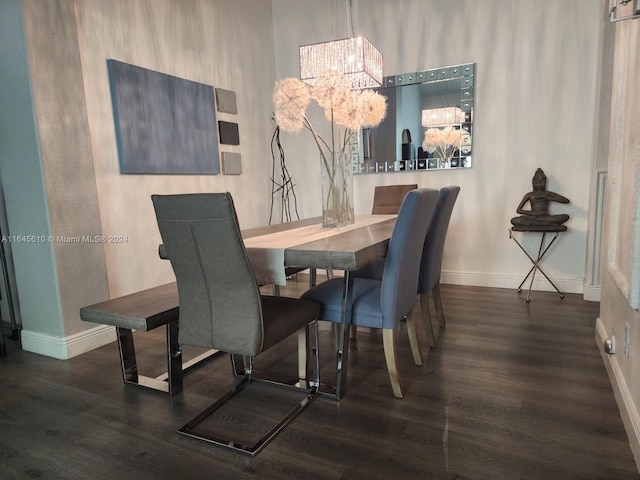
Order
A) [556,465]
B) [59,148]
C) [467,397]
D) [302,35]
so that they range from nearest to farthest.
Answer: [556,465] → [467,397] → [59,148] → [302,35]

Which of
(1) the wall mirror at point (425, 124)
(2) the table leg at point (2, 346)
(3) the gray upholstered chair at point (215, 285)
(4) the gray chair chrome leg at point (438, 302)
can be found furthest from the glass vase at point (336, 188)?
(2) the table leg at point (2, 346)

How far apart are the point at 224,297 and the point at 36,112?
1.80m

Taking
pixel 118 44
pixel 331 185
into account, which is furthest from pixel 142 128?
pixel 331 185

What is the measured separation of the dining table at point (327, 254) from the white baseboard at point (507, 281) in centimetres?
207

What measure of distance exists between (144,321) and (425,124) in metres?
3.17

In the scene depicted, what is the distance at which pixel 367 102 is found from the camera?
2.49 m

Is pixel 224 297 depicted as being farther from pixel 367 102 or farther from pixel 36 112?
pixel 36 112

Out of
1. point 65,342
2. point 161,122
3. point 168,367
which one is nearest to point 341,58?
point 161,122

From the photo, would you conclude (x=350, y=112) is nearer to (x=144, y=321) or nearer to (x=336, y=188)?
(x=336, y=188)

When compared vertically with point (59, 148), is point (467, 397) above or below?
below

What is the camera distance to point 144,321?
75.8 inches

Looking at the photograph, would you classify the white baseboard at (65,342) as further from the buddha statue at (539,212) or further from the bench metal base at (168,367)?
the buddha statue at (539,212)

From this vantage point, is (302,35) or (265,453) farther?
(302,35)

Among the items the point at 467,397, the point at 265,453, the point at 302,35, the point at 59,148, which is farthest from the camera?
the point at 302,35
